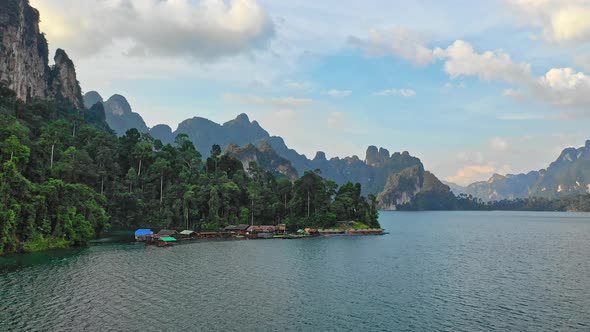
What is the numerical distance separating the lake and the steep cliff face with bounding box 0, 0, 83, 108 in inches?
4496

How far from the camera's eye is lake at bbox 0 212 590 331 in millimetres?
35050

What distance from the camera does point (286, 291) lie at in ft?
153

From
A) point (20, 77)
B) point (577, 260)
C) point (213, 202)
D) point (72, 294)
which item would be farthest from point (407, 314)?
point (20, 77)

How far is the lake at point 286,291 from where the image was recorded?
115ft

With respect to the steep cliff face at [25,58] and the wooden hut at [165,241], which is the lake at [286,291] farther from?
the steep cliff face at [25,58]

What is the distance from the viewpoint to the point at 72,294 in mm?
41312

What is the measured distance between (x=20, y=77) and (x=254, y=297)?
528 feet

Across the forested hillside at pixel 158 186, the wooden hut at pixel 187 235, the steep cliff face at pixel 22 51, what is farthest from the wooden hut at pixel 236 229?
the steep cliff face at pixel 22 51

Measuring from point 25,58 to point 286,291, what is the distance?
17128cm

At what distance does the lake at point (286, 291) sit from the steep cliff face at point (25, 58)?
375 ft

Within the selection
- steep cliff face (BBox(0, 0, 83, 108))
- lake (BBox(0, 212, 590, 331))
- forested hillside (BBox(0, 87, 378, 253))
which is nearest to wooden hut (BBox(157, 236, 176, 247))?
lake (BBox(0, 212, 590, 331))

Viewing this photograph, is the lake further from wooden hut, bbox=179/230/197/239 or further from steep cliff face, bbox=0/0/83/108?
steep cliff face, bbox=0/0/83/108

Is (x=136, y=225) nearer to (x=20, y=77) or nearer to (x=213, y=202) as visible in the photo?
(x=213, y=202)

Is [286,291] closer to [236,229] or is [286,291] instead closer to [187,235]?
[187,235]
